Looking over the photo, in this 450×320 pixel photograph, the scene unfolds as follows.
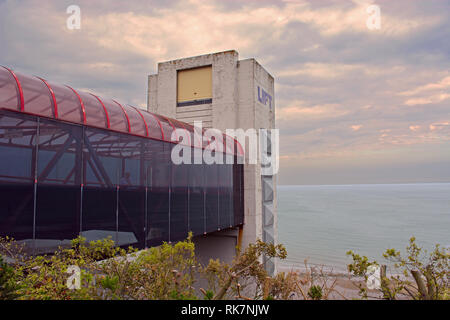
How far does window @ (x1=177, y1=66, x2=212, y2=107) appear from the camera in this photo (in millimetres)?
30922

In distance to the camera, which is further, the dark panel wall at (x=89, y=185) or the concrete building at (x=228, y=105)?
the concrete building at (x=228, y=105)

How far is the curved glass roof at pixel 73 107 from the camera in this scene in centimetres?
1035

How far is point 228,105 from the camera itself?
2938 centimetres

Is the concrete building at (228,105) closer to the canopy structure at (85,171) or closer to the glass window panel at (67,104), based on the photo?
the canopy structure at (85,171)

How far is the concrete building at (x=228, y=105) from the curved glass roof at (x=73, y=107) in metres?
11.9

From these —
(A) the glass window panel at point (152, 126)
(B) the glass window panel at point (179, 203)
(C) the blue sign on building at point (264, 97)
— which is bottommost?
(B) the glass window panel at point (179, 203)

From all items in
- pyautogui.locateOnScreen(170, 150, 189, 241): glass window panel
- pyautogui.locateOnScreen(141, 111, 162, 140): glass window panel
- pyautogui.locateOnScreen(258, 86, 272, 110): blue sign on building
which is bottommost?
pyautogui.locateOnScreen(170, 150, 189, 241): glass window panel

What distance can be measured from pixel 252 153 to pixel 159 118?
12.0 m

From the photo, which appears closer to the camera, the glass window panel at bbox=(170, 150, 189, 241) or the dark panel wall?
the dark panel wall

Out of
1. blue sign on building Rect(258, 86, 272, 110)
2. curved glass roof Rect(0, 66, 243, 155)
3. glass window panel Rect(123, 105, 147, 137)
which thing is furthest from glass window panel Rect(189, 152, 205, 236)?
blue sign on building Rect(258, 86, 272, 110)

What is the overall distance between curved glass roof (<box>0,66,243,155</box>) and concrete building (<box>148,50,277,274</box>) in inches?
467

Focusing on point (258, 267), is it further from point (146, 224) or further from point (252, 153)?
point (252, 153)

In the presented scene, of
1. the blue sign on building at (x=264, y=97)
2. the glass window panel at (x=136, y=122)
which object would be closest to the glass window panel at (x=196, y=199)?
the glass window panel at (x=136, y=122)

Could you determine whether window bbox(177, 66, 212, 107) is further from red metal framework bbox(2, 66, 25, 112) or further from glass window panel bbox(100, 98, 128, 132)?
red metal framework bbox(2, 66, 25, 112)
